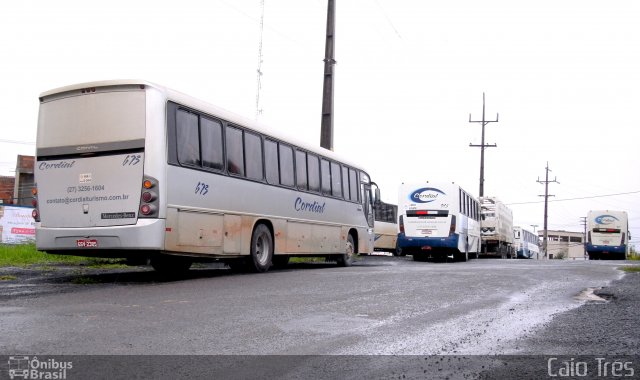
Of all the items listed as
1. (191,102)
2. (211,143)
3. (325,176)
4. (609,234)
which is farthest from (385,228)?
(191,102)

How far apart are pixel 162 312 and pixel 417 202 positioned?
2313 centimetres

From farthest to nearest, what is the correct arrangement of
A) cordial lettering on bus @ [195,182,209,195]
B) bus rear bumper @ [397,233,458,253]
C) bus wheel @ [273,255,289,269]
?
bus rear bumper @ [397,233,458,253] → bus wheel @ [273,255,289,269] → cordial lettering on bus @ [195,182,209,195]

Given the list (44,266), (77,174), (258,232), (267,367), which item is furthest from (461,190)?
(267,367)

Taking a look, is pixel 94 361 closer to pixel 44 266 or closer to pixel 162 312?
pixel 162 312

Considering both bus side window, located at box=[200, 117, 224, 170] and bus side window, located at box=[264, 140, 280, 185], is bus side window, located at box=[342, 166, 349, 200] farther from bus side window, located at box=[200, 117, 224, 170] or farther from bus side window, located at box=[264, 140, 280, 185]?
bus side window, located at box=[200, 117, 224, 170]

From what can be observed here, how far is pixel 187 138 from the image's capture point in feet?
37.9

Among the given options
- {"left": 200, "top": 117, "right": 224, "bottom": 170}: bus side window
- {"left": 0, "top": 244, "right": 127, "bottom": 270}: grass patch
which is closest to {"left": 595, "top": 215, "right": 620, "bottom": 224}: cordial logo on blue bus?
{"left": 0, "top": 244, "right": 127, "bottom": 270}: grass patch

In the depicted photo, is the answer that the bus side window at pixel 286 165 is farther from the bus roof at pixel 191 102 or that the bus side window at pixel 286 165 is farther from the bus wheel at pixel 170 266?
the bus wheel at pixel 170 266

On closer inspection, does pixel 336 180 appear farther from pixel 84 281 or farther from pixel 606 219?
pixel 606 219

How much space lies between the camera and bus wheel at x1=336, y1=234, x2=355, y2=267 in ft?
62.5

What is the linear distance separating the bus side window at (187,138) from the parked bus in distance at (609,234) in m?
42.0
